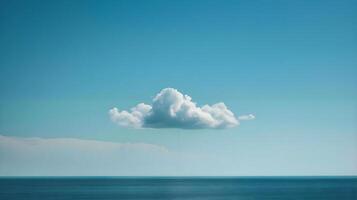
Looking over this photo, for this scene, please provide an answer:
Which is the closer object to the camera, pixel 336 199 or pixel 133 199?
pixel 336 199

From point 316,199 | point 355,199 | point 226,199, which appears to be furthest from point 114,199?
point 355,199

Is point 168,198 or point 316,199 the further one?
point 168,198

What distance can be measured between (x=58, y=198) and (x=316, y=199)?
33086 millimetres

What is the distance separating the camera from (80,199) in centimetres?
5803

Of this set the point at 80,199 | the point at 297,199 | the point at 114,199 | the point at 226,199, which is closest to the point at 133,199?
the point at 114,199

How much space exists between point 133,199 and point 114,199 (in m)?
2.65

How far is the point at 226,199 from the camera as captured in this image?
5631cm

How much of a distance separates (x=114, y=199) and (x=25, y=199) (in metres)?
11.3

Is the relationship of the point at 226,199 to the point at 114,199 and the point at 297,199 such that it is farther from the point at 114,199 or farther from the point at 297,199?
the point at 114,199

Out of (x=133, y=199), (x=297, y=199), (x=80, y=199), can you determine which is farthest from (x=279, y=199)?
(x=80, y=199)

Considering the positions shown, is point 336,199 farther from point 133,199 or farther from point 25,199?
point 25,199

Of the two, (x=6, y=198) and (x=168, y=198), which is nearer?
(x=6, y=198)

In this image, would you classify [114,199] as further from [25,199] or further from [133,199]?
[25,199]

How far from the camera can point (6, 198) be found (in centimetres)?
5650
